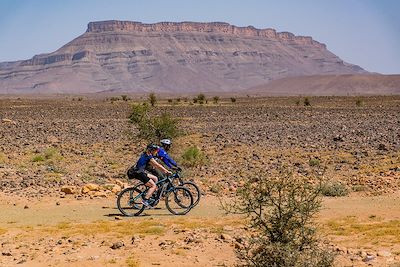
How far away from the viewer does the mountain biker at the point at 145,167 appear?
45.9 feet

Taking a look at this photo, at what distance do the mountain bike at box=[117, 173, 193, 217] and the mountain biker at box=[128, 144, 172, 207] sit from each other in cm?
18

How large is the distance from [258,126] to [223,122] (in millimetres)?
5398

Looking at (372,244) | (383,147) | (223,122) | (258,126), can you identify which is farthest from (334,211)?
(223,122)

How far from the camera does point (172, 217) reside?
14.4 m

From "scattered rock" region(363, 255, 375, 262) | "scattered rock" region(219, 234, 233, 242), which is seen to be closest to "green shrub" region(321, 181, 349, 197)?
"scattered rock" region(219, 234, 233, 242)

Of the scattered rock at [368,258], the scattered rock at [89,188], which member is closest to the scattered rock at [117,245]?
the scattered rock at [368,258]

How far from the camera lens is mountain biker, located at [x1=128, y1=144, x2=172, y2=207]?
13992 millimetres

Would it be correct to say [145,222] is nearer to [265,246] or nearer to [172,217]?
[172,217]

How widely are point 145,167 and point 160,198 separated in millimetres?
985

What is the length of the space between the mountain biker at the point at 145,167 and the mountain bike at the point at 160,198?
0.60 feet

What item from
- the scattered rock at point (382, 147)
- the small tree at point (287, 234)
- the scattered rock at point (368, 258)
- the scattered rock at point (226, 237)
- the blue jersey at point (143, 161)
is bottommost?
the scattered rock at point (368, 258)

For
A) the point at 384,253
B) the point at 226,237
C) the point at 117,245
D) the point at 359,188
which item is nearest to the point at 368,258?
the point at 384,253

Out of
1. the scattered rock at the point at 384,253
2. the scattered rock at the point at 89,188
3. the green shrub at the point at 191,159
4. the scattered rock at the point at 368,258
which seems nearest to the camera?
the scattered rock at the point at 368,258

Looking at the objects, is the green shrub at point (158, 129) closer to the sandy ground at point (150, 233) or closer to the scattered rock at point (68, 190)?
the scattered rock at point (68, 190)
